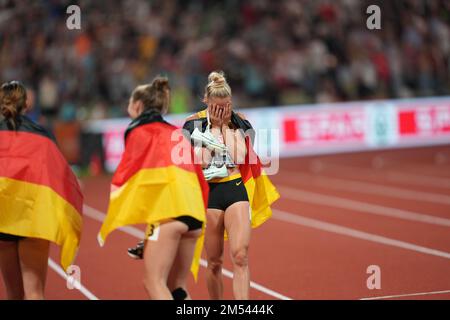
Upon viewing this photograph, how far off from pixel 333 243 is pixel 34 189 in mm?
5249

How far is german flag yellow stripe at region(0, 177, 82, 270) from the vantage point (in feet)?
18.0

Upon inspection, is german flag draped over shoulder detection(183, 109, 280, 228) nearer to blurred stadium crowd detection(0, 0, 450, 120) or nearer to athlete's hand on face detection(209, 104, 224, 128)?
athlete's hand on face detection(209, 104, 224, 128)

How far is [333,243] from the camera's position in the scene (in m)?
9.95

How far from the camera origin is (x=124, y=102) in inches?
700

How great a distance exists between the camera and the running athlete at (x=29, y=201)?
Result: 5.53 metres

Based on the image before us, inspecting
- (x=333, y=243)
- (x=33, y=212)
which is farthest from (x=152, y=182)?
(x=333, y=243)

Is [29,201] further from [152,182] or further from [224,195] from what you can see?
[224,195]

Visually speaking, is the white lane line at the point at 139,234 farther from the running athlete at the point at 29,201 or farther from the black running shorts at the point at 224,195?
the running athlete at the point at 29,201

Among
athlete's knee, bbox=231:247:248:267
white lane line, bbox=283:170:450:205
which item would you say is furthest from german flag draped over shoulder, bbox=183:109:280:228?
white lane line, bbox=283:170:450:205

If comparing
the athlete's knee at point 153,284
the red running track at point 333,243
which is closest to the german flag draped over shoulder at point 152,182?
the athlete's knee at point 153,284

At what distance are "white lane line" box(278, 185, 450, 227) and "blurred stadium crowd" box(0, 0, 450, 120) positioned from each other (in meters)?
4.55

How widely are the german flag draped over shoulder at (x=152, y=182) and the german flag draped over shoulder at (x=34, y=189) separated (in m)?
0.40
